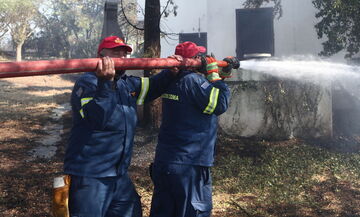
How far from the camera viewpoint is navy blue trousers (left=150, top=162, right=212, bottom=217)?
3.33 m

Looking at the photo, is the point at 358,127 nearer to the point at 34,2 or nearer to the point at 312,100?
the point at 312,100

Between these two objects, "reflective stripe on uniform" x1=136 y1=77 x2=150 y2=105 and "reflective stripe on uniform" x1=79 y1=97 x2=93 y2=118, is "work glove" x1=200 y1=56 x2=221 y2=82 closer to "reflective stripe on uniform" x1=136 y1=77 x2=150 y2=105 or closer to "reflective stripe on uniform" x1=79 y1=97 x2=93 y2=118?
"reflective stripe on uniform" x1=136 y1=77 x2=150 y2=105

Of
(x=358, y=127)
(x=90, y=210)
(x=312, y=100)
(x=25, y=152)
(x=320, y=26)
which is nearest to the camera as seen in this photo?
(x=90, y=210)

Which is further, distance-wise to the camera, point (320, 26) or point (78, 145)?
point (320, 26)

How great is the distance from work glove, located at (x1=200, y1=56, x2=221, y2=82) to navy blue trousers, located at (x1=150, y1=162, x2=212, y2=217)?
898 millimetres

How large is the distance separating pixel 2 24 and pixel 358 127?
32802 mm

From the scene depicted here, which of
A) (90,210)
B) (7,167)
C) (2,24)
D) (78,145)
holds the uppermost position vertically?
(2,24)

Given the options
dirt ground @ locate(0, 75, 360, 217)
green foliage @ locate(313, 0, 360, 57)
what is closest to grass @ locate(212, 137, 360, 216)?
dirt ground @ locate(0, 75, 360, 217)

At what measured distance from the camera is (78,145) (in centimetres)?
282

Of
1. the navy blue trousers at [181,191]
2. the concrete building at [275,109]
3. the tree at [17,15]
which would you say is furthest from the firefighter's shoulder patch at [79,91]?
the tree at [17,15]

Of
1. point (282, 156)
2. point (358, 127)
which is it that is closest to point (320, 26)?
point (358, 127)

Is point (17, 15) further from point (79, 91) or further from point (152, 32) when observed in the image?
point (79, 91)

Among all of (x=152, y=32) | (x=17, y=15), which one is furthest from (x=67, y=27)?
(x=152, y=32)

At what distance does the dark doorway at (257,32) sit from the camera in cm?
1725
